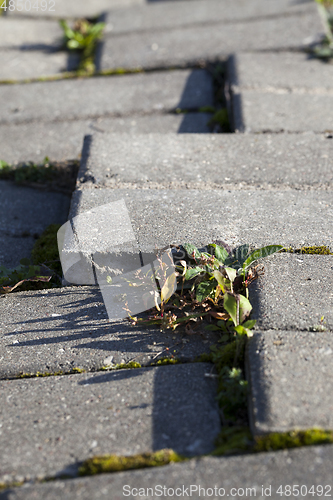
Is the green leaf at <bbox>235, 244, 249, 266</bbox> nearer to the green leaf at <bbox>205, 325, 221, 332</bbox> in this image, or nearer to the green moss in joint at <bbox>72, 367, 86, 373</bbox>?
the green leaf at <bbox>205, 325, 221, 332</bbox>

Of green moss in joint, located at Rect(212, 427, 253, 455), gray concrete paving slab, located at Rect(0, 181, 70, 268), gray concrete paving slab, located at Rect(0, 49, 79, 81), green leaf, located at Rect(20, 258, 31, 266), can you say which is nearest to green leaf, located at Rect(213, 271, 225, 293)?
green moss in joint, located at Rect(212, 427, 253, 455)

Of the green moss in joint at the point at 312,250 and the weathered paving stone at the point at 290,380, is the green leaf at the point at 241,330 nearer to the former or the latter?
the weathered paving stone at the point at 290,380

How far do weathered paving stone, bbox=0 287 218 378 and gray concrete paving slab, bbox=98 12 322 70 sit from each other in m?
2.29

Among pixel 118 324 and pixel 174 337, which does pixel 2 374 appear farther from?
pixel 174 337

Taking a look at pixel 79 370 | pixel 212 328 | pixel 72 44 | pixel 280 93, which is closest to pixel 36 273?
pixel 79 370

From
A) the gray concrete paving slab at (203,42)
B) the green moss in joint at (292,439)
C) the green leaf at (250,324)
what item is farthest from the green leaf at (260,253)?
the gray concrete paving slab at (203,42)

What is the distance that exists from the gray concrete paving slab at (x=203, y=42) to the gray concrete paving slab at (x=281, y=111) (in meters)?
0.76

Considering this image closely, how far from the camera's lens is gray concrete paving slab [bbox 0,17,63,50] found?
12.0 ft

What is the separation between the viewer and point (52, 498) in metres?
0.96

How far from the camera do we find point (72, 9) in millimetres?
4148

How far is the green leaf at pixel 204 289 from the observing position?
1.43 m

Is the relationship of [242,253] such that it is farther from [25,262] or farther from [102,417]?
[25,262]

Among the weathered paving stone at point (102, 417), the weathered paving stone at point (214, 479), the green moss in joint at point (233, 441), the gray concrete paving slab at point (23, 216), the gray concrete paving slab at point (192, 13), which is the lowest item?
the gray concrete paving slab at point (23, 216)

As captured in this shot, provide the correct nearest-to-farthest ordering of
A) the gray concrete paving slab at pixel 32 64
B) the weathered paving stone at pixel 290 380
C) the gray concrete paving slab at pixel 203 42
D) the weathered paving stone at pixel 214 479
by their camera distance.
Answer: the weathered paving stone at pixel 214 479
the weathered paving stone at pixel 290 380
the gray concrete paving slab at pixel 203 42
the gray concrete paving slab at pixel 32 64
